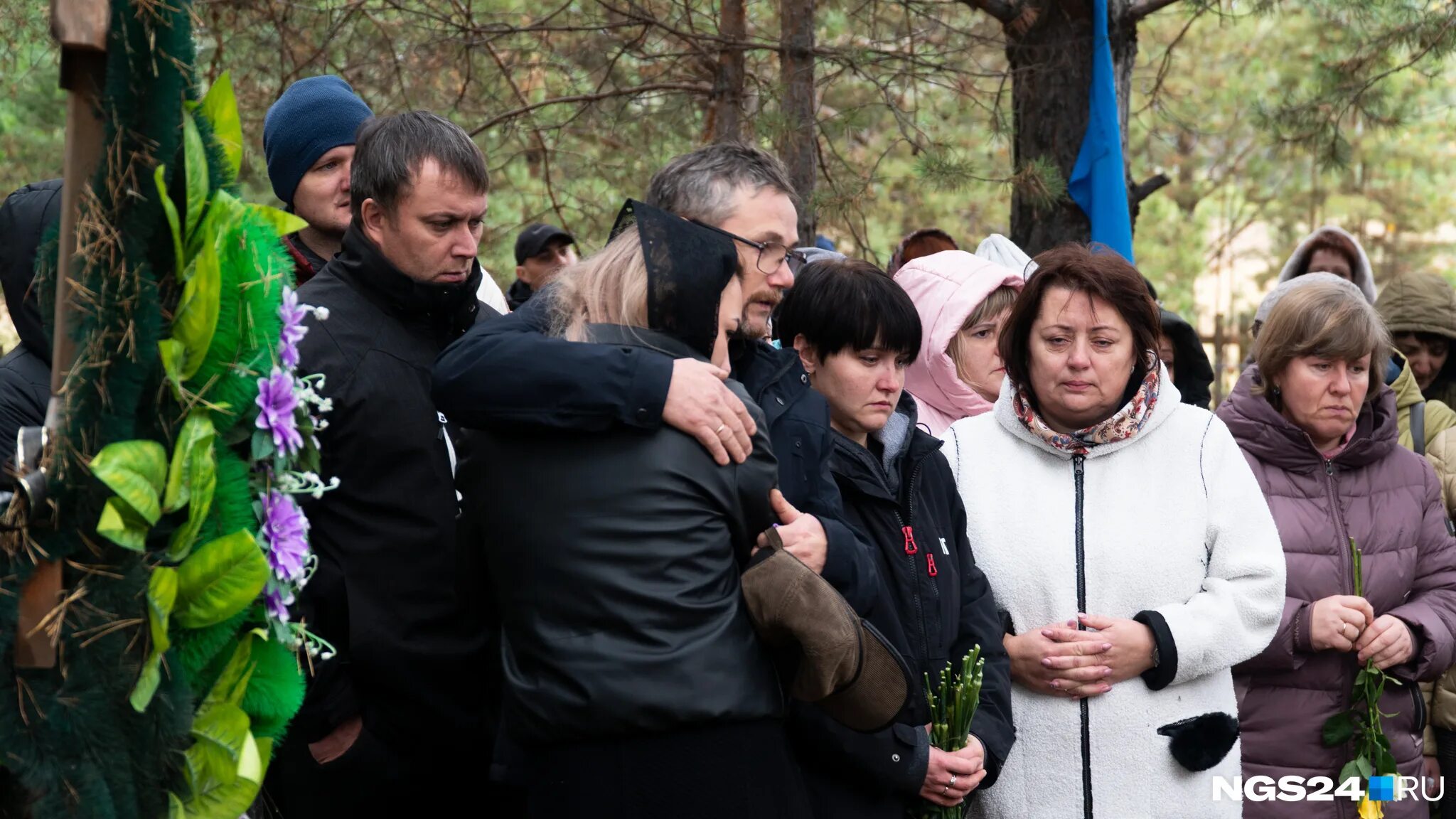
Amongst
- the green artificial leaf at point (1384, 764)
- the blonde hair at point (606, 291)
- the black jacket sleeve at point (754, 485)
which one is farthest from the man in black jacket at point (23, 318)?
the green artificial leaf at point (1384, 764)

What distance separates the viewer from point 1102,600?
324 cm

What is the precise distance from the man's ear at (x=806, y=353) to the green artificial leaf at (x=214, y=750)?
1569mm

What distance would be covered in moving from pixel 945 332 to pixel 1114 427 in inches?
30.3

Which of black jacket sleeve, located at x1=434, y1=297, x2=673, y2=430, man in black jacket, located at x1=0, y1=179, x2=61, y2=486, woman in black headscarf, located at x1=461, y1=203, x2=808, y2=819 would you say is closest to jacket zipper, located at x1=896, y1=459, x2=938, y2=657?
woman in black headscarf, located at x1=461, y1=203, x2=808, y2=819

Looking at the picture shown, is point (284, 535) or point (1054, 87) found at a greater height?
point (1054, 87)

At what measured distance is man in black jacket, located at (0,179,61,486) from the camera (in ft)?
9.45

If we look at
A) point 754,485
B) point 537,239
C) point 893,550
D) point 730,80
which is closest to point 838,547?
point 754,485

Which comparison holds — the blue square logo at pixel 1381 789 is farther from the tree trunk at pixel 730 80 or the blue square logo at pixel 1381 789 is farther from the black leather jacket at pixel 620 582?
the tree trunk at pixel 730 80

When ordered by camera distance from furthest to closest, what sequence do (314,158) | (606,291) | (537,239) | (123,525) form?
(537,239) → (314,158) → (606,291) → (123,525)

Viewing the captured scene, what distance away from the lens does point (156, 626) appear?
196cm

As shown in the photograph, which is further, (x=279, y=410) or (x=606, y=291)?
(x=606, y=291)

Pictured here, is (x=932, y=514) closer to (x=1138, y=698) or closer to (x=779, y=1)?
(x=1138, y=698)

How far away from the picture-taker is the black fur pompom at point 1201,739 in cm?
313

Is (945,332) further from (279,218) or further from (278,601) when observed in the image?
(278,601)
